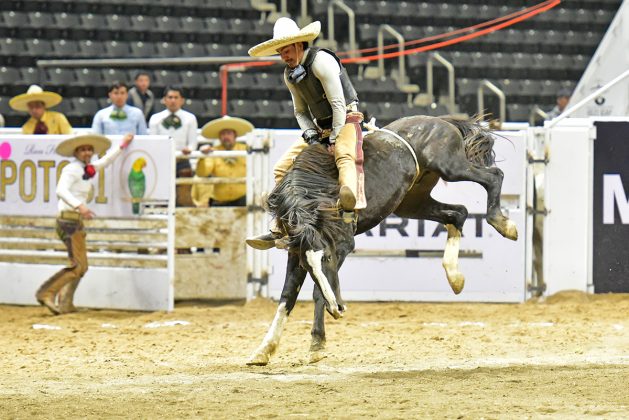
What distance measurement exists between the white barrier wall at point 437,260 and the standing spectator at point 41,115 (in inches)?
97.7

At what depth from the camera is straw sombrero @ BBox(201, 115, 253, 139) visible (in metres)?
11.9

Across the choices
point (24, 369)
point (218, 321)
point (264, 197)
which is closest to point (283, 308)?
point (264, 197)

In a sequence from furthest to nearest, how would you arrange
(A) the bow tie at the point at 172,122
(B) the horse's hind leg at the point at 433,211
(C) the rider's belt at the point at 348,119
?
1. (A) the bow tie at the point at 172,122
2. (B) the horse's hind leg at the point at 433,211
3. (C) the rider's belt at the point at 348,119

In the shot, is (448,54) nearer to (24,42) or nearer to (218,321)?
(24,42)

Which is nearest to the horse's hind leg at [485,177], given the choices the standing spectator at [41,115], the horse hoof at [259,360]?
the horse hoof at [259,360]

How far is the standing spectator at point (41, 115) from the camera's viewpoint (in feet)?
39.1

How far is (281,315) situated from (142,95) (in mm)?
6569

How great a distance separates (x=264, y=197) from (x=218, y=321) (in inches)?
112

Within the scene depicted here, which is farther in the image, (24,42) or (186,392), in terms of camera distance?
(24,42)

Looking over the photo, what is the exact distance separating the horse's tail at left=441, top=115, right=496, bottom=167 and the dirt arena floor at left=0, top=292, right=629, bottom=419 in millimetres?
1344

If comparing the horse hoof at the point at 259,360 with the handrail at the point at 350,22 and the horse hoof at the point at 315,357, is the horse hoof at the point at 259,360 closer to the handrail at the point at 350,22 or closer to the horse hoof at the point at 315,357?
the horse hoof at the point at 315,357

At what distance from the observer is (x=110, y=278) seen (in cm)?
1103

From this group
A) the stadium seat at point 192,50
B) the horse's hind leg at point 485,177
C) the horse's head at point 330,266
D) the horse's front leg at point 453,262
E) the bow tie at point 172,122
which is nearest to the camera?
the horse's head at point 330,266

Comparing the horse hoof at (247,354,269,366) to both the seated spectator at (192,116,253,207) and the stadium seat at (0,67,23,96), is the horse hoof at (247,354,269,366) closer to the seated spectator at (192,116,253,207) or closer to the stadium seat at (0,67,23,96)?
the seated spectator at (192,116,253,207)
